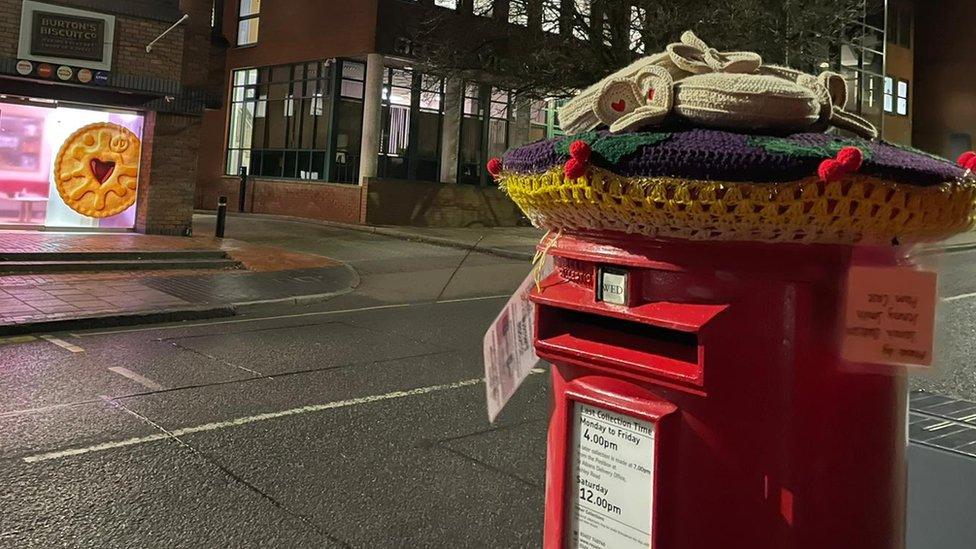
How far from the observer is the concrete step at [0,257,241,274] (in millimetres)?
11180

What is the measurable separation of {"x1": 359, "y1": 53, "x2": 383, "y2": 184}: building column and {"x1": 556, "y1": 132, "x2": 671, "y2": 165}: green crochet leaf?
22.5m

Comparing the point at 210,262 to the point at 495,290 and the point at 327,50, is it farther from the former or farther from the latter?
the point at 327,50

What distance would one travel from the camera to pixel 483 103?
2628 centimetres

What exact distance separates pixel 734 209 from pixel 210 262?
42.0 feet

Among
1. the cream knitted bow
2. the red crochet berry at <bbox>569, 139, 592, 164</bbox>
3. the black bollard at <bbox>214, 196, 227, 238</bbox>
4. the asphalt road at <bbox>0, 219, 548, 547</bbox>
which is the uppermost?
the black bollard at <bbox>214, 196, 227, 238</bbox>

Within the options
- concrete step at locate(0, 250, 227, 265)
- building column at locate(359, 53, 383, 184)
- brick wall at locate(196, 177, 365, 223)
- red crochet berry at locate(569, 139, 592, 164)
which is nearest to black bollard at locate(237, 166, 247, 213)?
brick wall at locate(196, 177, 365, 223)

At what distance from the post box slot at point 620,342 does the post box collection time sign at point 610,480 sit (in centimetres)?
12

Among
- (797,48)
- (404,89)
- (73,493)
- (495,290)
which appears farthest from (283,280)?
(404,89)

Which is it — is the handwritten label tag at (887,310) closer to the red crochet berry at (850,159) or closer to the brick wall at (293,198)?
the red crochet berry at (850,159)

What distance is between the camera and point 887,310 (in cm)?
137

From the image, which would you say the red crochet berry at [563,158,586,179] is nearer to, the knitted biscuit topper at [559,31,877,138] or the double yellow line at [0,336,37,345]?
the knitted biscuit topper at [559,31,877,138]

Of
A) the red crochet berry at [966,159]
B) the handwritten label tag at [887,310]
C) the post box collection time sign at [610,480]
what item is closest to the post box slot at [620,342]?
the post box collection time sign at [610,480]

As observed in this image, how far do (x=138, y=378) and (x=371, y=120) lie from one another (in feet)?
61.2

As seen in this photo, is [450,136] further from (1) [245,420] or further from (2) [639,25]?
(1) [245,420]
